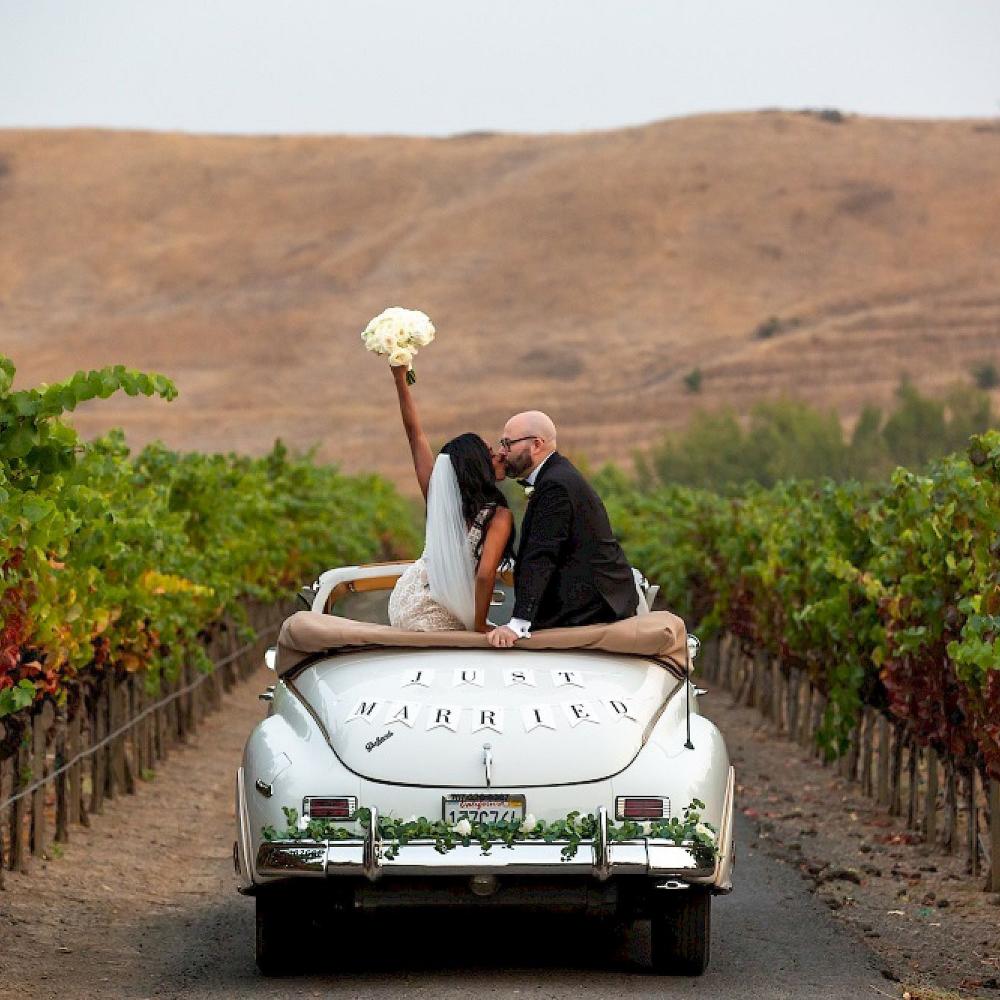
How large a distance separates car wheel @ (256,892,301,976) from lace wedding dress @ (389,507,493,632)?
1.22m

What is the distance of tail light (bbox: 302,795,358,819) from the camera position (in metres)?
7.65

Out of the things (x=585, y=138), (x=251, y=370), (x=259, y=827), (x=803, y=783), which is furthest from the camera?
(x=585, y=138)

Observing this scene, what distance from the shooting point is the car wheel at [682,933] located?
815 cm

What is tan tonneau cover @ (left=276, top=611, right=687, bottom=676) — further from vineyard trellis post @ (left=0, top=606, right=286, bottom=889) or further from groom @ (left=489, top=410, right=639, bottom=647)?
vineyard trellis post @ (left=0, top=606, right=286, bottom=889)

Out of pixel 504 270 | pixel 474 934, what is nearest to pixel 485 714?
pixel 474 934

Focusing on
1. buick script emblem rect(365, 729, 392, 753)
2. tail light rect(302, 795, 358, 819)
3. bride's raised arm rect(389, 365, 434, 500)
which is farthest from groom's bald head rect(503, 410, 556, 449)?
tail light rect(302, 795, 358, 819)

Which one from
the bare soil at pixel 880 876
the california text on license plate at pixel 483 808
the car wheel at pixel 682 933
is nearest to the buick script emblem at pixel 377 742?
the california text on license plate at pixel 483 808

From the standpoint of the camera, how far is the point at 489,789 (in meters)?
7.67

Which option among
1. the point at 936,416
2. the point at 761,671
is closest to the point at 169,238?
the point at 936,416

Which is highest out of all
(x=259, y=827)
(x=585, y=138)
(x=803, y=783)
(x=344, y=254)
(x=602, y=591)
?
(x=585, y=138)

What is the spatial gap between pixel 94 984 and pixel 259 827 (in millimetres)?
1145

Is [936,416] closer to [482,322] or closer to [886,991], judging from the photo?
[482,322]

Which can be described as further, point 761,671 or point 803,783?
point 761,671

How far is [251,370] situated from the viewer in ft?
422
